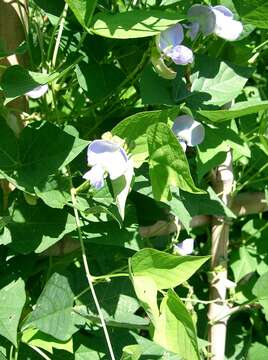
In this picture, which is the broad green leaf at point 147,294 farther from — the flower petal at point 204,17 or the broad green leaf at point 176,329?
the flower petal at point 204,17

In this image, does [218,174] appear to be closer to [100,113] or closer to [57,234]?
[100,113]

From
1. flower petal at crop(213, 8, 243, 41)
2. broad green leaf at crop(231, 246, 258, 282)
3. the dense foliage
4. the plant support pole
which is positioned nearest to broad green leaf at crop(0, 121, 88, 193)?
the dense foliage

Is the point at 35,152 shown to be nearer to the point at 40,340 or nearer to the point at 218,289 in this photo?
the point at 40,340

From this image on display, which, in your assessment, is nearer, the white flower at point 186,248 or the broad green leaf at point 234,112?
the broad green leaf at point 234,112

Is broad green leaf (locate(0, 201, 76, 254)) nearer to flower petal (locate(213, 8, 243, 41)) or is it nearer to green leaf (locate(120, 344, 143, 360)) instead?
green leaf (locate(120, 344, 143, 360))

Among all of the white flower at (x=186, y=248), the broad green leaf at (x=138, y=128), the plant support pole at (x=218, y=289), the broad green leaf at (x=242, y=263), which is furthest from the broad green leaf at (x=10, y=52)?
the broad green leaf at (x=242, y=263)
